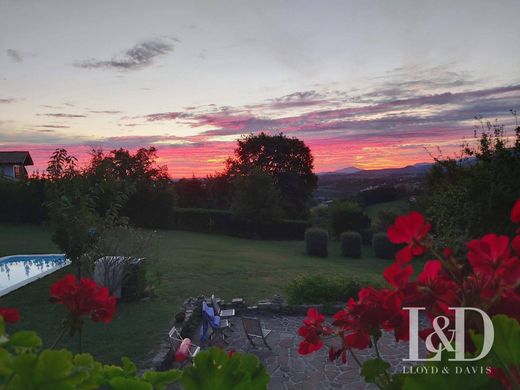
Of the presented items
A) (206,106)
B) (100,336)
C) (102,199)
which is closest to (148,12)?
(100,336)

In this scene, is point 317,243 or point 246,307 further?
point 317,243

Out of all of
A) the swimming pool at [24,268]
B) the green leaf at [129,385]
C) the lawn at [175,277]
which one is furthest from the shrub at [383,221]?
the green leaf at [129,385]

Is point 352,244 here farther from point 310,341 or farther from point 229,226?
point 310,341

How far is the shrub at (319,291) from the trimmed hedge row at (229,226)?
1745cm

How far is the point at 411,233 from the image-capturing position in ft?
2.76

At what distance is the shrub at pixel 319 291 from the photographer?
1181cm

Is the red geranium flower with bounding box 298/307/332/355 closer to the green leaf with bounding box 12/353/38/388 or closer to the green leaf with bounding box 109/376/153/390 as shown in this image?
the green leaf with bounding box 109/376/153/390

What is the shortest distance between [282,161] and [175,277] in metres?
30.1

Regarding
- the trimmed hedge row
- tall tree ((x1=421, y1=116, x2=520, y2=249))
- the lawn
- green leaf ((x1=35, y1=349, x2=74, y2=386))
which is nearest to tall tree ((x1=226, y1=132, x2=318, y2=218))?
the trimmed hedge row

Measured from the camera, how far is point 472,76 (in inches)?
632

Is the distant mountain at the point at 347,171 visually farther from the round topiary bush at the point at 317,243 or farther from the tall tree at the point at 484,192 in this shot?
the tall tree at the point at 484,192

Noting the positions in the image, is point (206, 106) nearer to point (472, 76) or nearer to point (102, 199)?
point (102, 199)

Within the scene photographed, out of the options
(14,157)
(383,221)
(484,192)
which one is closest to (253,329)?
(484,192)

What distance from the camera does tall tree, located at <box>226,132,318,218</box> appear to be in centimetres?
4319
